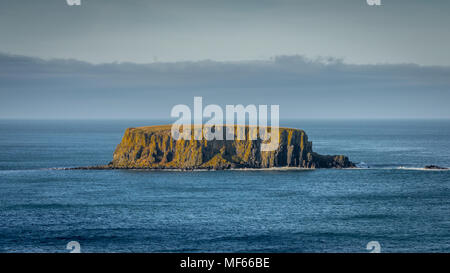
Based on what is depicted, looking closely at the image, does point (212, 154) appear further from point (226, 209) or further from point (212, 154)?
point (226, 209)

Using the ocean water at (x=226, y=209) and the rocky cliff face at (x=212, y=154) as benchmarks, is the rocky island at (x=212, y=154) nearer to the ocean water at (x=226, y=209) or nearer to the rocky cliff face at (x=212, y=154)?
the rocky cliff face at (x=212, y=154)

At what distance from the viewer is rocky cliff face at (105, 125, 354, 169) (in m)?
129

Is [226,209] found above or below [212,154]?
below

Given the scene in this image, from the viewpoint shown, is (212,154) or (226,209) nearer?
(226,209)

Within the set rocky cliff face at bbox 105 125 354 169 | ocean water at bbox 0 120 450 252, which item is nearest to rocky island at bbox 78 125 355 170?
rocky cliff face at bbox 105 125 354 169

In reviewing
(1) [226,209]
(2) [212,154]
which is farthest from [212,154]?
(1) [226,209]

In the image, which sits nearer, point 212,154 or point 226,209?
point 226,209

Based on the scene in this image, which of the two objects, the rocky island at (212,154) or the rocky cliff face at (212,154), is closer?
the rocky island at (212,154)

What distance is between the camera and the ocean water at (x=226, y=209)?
5416 centimetres

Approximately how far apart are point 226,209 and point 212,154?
2266 inches

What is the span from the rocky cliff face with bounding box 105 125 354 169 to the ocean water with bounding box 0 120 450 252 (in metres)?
8.18

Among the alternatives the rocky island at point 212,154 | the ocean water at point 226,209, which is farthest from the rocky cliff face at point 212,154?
the ocean water at point 226,209

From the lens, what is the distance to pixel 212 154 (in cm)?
13225

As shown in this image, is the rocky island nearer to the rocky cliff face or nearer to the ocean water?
the rocky cliff face
